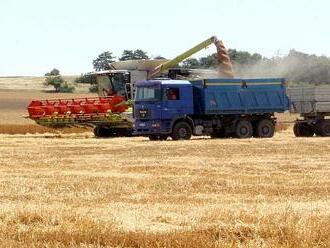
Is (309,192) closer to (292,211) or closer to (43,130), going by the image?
(292,211)

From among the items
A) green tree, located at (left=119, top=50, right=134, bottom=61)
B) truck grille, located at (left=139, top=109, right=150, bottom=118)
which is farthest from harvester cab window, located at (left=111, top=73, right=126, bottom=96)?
green tree, located at (left=119, top=50, right=134, bottom=61)

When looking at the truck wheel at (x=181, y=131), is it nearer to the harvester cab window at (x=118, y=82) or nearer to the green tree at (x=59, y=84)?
the harvester cab window at (x=118, y=82)

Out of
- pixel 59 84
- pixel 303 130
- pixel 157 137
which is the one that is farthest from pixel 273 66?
pixel 59 84

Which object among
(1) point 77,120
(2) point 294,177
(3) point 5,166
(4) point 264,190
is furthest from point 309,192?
(1) point 77,120

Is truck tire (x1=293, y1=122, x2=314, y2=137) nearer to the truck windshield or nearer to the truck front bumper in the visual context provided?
the truck front bumper

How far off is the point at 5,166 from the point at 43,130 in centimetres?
2655

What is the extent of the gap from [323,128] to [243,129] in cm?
447

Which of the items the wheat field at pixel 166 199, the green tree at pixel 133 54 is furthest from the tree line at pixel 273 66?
the wheat field at pixel 166 199

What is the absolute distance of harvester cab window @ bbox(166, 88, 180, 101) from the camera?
32.0m

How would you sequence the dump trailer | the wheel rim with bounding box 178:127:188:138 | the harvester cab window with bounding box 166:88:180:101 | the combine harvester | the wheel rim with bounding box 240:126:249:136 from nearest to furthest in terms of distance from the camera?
the wheel rim with bounding box 178:127:188:138 < the harvester cab window with bounding box 166:88:180:101 < the wheel rim with bounding box 240:126:249:136 < the combine harvester < the dump trailer

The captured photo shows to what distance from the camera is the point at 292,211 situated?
361 inches

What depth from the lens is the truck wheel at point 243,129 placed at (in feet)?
110

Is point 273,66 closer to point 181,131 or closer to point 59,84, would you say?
point 181,131

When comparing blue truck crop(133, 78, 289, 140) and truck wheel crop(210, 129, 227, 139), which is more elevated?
blue truck crop(133, 78, 289, 140)
